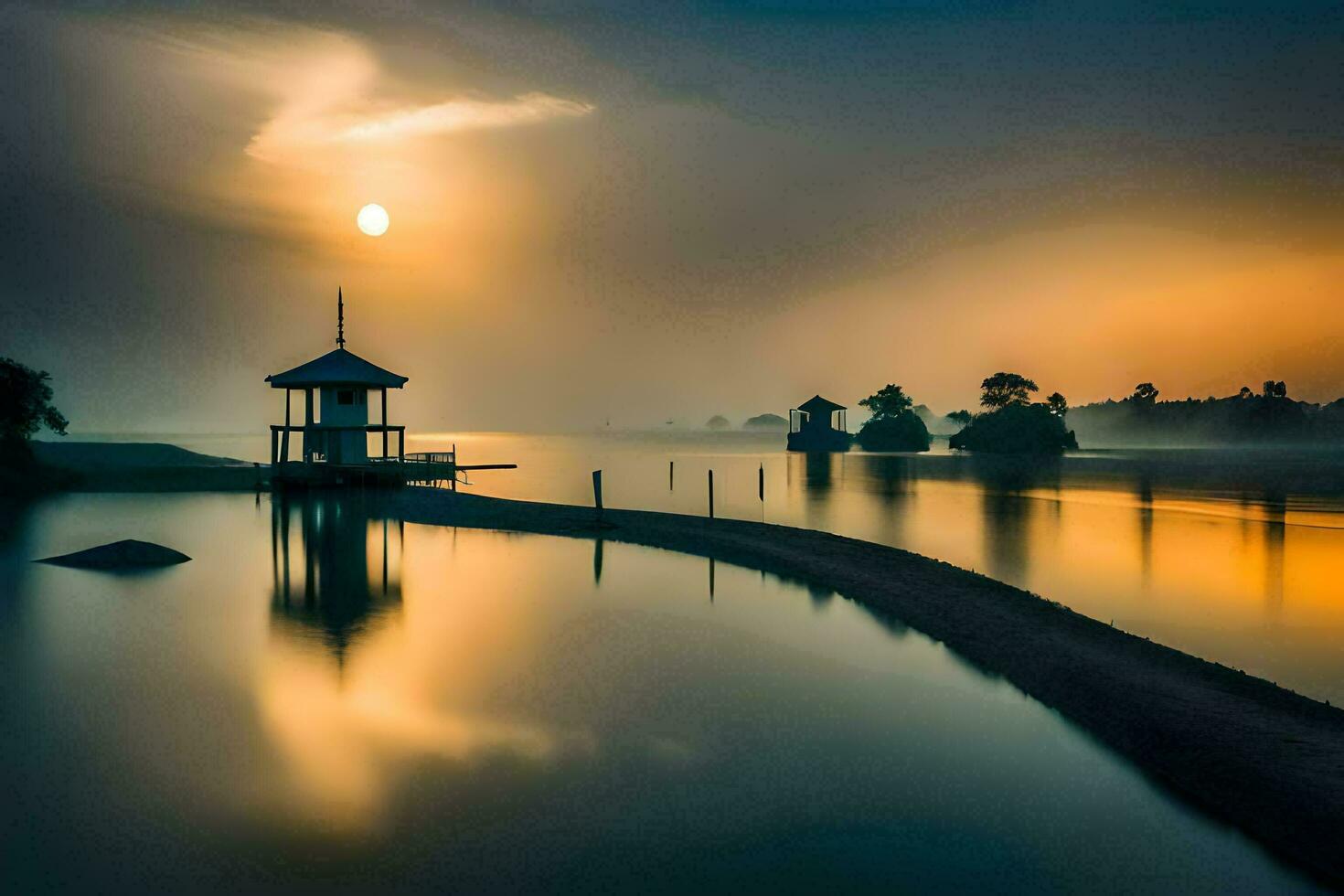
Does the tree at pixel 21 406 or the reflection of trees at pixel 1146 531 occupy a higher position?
the tree at pixel 21 406

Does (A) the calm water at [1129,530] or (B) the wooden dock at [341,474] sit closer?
(A) the calm water at [1129,530]

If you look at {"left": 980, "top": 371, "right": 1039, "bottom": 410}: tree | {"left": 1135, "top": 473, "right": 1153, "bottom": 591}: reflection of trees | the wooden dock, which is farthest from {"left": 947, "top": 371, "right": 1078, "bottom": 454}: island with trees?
the wooden dock

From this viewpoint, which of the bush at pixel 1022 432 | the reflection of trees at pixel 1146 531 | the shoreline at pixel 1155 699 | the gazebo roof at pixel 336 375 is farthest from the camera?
the bush at pixel 1022 432

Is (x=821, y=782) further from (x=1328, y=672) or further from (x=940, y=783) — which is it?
(x=1328, y=672)

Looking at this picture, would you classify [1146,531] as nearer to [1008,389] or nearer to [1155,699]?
[1155,699]

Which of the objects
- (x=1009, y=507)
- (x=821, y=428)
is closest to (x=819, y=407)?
(x=821, y=428)

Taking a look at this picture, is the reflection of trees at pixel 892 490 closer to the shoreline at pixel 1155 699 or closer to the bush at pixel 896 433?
the shoreline at pixel 1155 699

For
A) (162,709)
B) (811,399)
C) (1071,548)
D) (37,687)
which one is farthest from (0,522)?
(811,399)

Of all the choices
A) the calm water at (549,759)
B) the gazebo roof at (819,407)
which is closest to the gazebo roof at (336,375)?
the calm water at (549,759)

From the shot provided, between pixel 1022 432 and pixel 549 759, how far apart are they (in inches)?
5273

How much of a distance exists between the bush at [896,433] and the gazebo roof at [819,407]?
2149cm

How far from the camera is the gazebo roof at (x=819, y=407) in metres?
139

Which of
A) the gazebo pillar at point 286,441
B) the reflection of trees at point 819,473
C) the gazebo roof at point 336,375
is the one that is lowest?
the reflection of trees at point 819,473

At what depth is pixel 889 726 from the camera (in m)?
11.9
